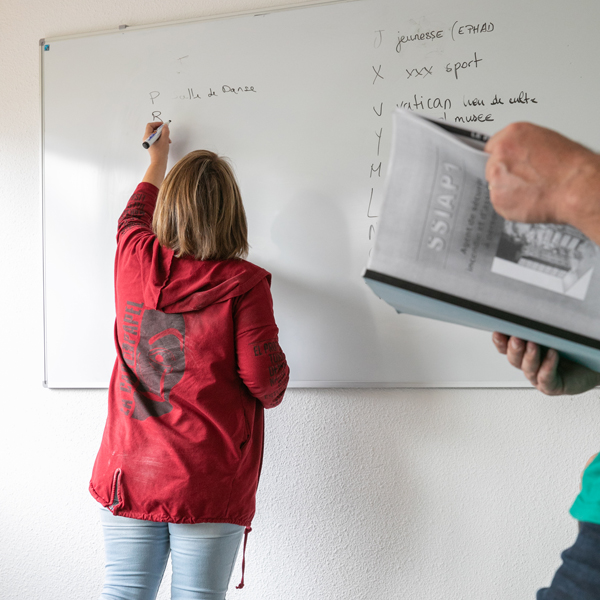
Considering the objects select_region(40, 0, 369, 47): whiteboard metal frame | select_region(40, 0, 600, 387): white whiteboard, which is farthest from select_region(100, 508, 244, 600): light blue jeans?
select_region(40, 0, 369, 47): whiteboard metal frame

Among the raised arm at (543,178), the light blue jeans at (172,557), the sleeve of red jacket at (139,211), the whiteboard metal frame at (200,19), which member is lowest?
the light blue jeans at (172,557)

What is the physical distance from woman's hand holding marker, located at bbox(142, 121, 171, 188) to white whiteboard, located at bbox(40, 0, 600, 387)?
4cm

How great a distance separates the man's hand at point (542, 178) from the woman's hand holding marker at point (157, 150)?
108 centimetres

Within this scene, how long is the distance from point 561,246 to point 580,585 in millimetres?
363

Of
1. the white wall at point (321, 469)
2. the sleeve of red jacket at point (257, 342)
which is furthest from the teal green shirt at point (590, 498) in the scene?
the white wall at point (321, 469)

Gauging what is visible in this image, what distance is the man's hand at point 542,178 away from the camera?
0.47 meters

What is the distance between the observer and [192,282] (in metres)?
1.03

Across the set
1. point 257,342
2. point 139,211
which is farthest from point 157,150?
point 257,342

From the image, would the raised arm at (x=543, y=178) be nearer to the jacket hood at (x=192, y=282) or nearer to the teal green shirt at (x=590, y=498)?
the teal green shirt at (x=590, y=498)

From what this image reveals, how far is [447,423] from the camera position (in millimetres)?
1312

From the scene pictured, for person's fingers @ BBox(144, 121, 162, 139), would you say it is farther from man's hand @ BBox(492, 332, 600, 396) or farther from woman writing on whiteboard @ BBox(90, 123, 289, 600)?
man's hand @ BBox(492, 332, 600, 396)

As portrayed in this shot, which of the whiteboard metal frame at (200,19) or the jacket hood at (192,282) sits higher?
the whiteboard metal frame at (200,19)

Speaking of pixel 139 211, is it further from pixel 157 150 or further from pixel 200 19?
pixel 200 19

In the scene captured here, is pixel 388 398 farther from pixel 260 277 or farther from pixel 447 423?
pixel 260 277
